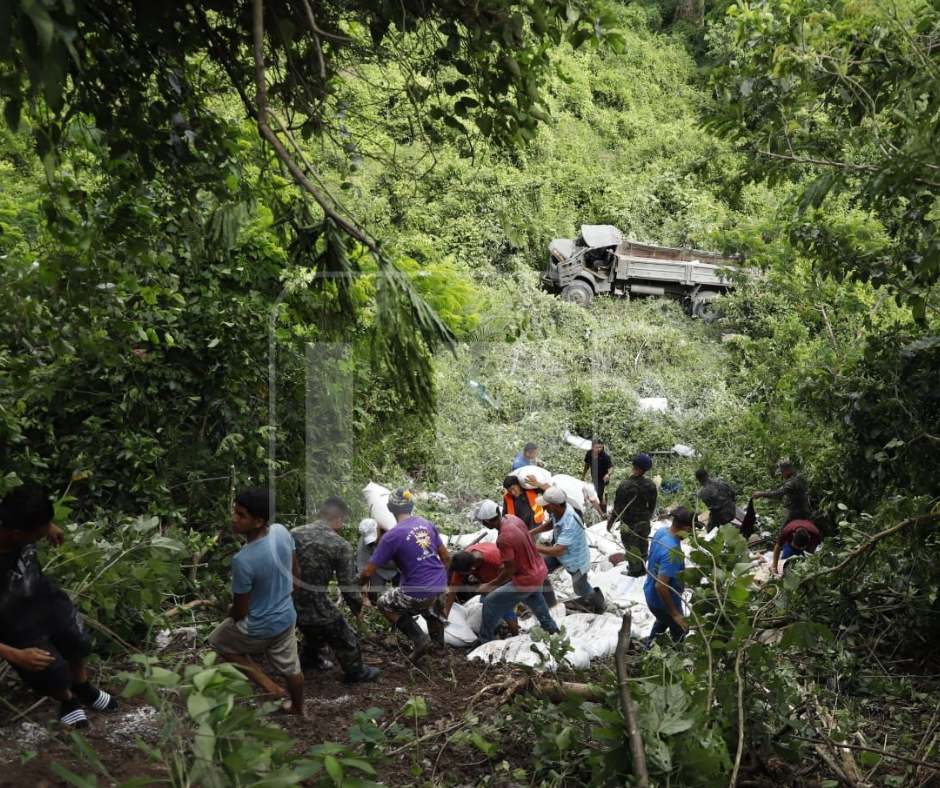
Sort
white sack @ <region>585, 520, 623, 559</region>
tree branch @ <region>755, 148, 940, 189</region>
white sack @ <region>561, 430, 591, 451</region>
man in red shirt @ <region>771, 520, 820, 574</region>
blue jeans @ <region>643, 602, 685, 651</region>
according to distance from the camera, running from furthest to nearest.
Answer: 1. white sack @ <region>561, 430, 591, 451</region>
2. white sack @ <region>585, 520, 623, 559</region>
3. man in red shirt @ <region>771, 520, 820, 574</region>
4. blue jeans @ <region>643, 602, 685, 651</region>
5. tree branch @ <region>755, 148, 940, 189</region>

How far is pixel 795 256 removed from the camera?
37.3 ft

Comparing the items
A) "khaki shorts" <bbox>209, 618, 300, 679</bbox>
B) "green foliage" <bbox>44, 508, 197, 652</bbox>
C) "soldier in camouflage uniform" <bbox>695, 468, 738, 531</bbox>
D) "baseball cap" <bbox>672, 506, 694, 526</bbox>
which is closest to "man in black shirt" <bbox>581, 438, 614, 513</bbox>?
"soldier in camouflage uniform" <bbox>695, 468, 738, 531</bbox>

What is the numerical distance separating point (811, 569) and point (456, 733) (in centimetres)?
242

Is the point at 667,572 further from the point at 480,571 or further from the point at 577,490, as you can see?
the point at 577,490

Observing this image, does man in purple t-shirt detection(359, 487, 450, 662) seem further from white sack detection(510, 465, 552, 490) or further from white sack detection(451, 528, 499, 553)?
white sack detection(451, 528, 499, 553)

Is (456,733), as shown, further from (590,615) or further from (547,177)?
(547,177)

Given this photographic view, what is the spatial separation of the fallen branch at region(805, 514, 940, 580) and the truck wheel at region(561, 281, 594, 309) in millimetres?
12196

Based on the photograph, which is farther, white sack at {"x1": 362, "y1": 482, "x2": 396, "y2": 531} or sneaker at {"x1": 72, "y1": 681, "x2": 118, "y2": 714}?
white sack at {"x1": 362, "y1": 482, "x2": 396, "y2": 531}

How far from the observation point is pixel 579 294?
17.3m

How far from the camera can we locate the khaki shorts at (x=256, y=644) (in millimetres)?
4641

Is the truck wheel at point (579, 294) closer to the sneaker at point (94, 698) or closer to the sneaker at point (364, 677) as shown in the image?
the sneaker at point (364, 677)

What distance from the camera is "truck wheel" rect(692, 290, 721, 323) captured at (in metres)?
17.2

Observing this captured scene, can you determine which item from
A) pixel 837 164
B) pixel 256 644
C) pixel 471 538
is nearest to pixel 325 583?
pixel 256 644

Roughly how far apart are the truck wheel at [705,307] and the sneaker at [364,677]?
41.8 ft
